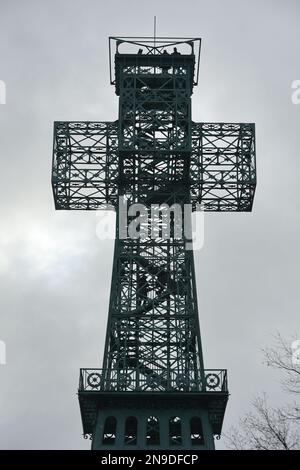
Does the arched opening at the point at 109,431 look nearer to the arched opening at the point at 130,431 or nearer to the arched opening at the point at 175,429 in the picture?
the arched opening at the point at 130,431

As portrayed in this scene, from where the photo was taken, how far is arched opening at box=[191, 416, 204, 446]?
57.6 meters

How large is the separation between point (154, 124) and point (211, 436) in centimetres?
1705

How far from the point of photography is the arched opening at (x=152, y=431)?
57.7 m

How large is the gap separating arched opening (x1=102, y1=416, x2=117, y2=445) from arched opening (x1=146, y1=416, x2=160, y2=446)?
60.1 inches

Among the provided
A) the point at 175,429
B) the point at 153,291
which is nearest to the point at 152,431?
the point at 175,429

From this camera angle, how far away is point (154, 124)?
65.6m

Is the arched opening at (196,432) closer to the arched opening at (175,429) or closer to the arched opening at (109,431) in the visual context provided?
the arched opening at (175,429)

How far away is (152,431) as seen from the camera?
5791 cm

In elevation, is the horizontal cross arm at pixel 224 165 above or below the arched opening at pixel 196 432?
above

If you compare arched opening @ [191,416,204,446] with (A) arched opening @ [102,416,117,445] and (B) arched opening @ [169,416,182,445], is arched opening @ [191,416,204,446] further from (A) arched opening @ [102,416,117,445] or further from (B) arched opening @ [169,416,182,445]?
(A) arched opening @ [102,416,117,445]

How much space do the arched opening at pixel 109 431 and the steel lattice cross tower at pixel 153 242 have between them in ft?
0.22

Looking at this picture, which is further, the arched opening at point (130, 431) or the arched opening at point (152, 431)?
the arched opening at point (152, 431)

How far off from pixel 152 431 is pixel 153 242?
33.6 ft
